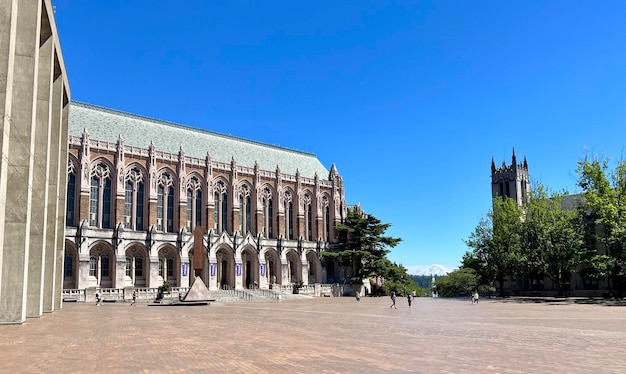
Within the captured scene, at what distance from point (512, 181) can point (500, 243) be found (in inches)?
816

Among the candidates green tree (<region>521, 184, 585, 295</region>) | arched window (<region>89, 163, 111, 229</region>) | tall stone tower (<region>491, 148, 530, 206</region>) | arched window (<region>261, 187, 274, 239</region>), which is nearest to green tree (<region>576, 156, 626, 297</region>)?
green tree (<region>521, 184, 585, 295</region>)

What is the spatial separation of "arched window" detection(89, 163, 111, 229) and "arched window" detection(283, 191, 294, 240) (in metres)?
23.8

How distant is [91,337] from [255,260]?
159 feet

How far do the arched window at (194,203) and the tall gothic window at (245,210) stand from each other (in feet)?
18.9

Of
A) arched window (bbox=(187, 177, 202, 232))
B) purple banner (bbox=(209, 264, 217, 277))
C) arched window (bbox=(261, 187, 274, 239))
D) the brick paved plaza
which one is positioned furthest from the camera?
arched window (bbox=(261, 187, 274, 239))

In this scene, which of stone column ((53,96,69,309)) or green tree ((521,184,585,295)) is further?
green tree ((521,184,585,295))

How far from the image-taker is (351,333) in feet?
61.7

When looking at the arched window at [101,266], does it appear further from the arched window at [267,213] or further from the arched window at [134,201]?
the arched window at [267,213]

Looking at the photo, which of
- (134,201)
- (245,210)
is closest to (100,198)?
(134,201)

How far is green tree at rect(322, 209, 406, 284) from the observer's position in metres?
68.4

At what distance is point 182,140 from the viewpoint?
222 feet

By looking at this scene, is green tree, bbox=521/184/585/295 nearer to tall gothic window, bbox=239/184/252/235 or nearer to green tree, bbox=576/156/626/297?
green tree, bbox=576/156/626/297

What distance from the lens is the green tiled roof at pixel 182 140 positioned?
198 feet

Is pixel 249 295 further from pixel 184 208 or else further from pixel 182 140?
pixel 182 140
